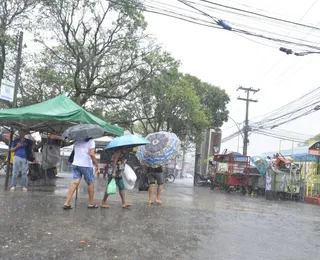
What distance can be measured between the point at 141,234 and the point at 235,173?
13.2m

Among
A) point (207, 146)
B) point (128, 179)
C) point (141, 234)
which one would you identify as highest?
point (207, 146)

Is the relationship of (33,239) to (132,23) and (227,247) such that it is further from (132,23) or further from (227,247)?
(132,23)

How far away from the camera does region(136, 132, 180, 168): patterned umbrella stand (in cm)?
864

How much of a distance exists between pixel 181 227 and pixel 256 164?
12.5 meters

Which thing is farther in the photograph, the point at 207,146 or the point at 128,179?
the point at 207,146

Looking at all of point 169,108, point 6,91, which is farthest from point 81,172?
point 169,108

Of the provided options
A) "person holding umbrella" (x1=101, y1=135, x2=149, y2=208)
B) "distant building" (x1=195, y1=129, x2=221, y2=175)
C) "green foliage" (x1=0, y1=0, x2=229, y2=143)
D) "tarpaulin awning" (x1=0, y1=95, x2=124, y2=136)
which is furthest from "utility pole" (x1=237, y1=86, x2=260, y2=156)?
"person holding umbrella" (x1=101, y1=135, x2=149, y2=208)

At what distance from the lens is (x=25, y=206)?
7422mm

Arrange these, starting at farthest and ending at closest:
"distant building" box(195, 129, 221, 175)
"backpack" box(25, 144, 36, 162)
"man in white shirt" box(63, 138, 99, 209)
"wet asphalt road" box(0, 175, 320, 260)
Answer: "distant building" box(195, 129, 221, 175) < "backpack" box(25, 144, 36, 162) < "man in white shirt" box(63, 138, 99, 209) < "wet asphalt road" box(0, 175, 320, 260)

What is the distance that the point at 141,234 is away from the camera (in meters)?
5.62

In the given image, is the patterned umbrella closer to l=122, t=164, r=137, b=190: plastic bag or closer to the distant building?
l=122, t=164, r=137, b=190: plastic bag

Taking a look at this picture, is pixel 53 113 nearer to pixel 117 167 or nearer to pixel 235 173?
pixel 117 167

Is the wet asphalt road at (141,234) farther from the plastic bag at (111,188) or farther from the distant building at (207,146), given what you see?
the distant building at (207,146)

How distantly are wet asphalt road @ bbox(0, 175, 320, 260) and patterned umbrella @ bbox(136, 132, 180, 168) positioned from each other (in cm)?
111
